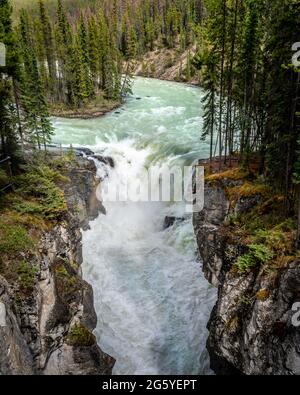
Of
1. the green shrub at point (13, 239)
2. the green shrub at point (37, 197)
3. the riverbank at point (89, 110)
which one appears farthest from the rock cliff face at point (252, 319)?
the riverbank at point (89, 110)

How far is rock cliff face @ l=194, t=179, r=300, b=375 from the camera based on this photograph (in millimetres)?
13773

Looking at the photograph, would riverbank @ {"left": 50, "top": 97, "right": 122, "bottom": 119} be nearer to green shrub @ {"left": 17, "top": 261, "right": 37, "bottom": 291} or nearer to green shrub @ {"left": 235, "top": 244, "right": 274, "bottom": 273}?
green shrub @ {"left": 17, "top": 261, "right": 37, "bottom": 291}

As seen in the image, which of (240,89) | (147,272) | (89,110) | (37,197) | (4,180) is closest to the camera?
(4,180)

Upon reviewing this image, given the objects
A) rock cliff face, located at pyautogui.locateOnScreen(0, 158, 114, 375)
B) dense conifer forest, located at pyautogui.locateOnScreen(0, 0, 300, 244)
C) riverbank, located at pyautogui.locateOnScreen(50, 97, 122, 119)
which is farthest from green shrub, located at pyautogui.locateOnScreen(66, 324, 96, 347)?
riverbank, located at pyautogui.locateOnScreen(50, 97, 122, 119)

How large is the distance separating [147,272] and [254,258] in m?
9.47

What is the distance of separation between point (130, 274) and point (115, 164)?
1229 cm

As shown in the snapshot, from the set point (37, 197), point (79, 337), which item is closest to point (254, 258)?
point (79, 337)

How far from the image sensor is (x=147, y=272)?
2417 centimetres

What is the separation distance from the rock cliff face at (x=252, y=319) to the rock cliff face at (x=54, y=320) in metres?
5.84

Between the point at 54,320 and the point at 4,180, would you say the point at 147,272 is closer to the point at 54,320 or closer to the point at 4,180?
the point at 54,320

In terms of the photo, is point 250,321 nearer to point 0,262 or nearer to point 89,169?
point 0,262

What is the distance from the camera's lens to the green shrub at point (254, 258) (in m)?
15.8

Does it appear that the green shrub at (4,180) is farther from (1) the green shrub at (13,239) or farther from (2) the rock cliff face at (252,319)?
(2) the rock cliff face at (252,319)

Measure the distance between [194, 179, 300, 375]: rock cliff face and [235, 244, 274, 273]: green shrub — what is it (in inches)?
12.1
